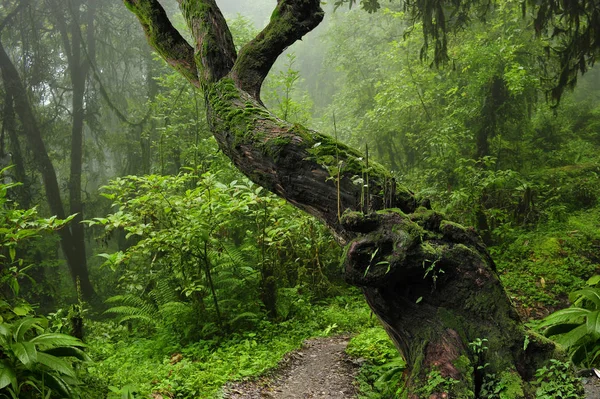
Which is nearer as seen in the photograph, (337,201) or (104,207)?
(337,201)

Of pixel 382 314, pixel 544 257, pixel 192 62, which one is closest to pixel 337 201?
pixel 382 314

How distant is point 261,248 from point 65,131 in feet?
48.0

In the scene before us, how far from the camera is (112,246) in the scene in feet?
67.2

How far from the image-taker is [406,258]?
2.57 meters

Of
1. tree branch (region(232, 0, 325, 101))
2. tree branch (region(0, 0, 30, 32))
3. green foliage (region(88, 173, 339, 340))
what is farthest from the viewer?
tree branch (region(0, 0, 30, 32))

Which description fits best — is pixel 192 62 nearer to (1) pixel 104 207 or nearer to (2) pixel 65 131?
(1) pixel 104 207

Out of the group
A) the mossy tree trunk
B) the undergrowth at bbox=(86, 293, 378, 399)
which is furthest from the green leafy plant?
the mossy tree trunk

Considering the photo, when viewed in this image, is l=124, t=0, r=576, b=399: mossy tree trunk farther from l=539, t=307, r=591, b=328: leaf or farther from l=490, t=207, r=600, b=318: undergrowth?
l=490, t=207, r=600, b=318: undergrowth

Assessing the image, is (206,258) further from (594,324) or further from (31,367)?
(594,324)

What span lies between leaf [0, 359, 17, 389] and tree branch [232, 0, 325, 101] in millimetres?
3022

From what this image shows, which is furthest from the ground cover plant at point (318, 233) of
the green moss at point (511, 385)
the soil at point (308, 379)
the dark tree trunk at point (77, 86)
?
the dark tree trunk at point (77, 86)

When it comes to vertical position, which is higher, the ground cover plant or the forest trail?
the ground cover plant

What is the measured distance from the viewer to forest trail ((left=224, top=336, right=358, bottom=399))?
3686mm

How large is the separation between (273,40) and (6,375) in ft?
11.9
